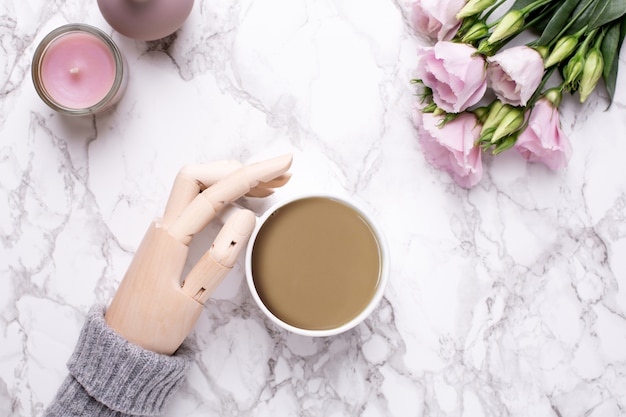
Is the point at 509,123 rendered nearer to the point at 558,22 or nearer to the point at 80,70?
the point at 558,22

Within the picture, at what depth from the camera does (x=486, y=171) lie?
2.95 feet

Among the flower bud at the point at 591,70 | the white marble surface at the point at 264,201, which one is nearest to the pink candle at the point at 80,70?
the white marble surface at the point at 264,201

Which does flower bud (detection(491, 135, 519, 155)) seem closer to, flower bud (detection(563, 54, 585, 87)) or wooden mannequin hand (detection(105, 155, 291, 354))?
flower bud (detection(563, 54, 585, 87))

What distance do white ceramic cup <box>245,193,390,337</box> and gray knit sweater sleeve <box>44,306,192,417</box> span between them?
0.15 m

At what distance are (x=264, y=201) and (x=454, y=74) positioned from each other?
30 cm

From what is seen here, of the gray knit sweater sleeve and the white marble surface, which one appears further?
the white marble surface

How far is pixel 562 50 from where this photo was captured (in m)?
0.81

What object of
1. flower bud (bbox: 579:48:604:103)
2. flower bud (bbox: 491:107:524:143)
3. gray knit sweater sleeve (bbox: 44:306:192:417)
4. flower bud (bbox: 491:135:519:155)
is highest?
flower bud (bbox: 579:48:604:103)

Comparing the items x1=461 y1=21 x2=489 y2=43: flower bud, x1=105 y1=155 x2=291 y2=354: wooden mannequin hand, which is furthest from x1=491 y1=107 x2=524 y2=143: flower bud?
x1=105 y1=155 x2=291 y2=354: wooden mannequin hand

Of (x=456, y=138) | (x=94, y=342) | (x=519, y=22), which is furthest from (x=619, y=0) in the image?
(x=94, y=342)

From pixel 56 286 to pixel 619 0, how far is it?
2.79 feet

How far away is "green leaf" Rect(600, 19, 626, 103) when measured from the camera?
838mm

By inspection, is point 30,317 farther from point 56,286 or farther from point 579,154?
point 579,154

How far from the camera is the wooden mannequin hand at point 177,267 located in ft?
2.50
